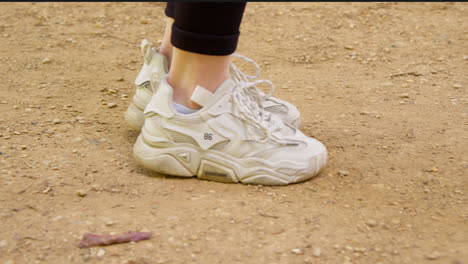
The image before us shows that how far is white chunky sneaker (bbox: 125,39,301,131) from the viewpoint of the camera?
1.88 metres

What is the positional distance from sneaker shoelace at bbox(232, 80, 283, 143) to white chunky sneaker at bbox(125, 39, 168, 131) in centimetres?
36

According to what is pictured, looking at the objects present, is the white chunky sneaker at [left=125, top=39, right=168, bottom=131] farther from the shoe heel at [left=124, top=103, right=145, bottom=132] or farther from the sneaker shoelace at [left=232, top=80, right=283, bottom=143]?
the sneaker shoelace at [left=232, top=80, right=283, bottom=143]

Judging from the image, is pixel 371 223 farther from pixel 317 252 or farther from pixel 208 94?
pixel 208 94

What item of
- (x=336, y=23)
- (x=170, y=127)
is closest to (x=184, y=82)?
(x=170, y=127)

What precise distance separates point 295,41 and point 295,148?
6.42ft

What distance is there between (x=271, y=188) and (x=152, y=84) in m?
0.62

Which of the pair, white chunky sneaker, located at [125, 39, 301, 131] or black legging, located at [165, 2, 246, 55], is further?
white chunky sneaker, located at [125, 39, 301, 131]

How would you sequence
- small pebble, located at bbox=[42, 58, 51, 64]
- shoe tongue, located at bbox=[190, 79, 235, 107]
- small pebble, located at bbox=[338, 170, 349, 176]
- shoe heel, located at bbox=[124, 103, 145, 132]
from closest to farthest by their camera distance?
shoe tongue, located at bbox=[190, 79, 235, 107]
small pebble, located at bbox=[338, 170, 349, 176]
shoe heel, located at bbox=[124, 103, 145, 132]
small pebble, located at bbox=[42, 58, 51, 64]

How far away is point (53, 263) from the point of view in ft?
4.03

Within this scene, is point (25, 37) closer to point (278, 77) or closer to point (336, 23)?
point (278, 77)

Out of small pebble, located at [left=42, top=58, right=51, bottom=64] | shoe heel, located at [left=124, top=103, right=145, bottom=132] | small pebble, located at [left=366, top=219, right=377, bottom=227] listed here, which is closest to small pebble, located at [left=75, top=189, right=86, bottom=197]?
shoe heel, located at [left=124, top=103, right=145, bottom=132]

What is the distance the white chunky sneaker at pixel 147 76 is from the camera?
1891mm

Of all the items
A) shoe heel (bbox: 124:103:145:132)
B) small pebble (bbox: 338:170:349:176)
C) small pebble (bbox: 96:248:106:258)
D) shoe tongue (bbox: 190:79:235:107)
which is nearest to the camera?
small pebble (bbox: 96:248:106:258)

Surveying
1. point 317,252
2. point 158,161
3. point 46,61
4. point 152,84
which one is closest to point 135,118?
point 152,84
